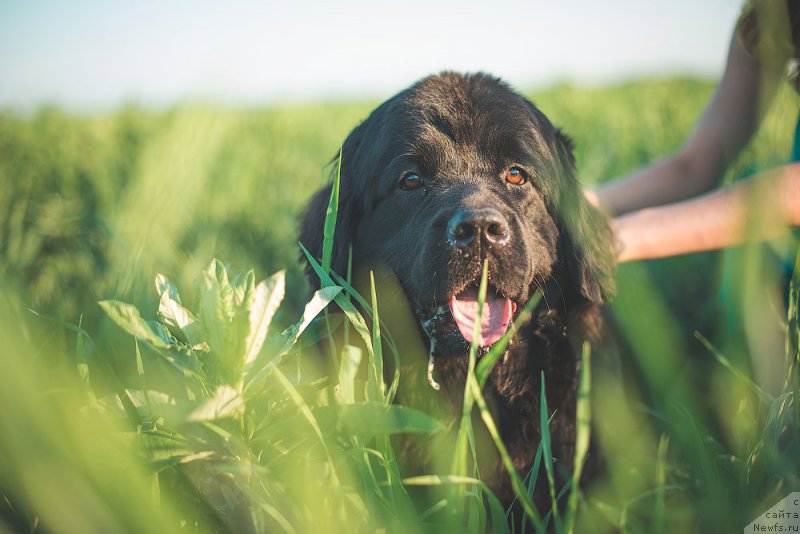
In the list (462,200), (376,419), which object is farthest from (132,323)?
(462,200)

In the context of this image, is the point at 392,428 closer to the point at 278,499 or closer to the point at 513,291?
the point at 278,499

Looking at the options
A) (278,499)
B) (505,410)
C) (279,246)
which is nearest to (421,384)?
(505,410)

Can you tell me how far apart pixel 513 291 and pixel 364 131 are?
1.01 m

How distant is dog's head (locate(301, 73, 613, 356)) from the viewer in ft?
5.80

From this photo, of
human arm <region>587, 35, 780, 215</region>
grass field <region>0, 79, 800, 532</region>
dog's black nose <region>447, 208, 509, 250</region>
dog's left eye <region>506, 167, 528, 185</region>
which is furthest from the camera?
human arm <region>587, 35, 780, 215</region>

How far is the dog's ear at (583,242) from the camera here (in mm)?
1960

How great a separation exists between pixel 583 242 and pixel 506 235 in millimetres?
483

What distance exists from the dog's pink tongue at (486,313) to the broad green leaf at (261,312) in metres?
0.79

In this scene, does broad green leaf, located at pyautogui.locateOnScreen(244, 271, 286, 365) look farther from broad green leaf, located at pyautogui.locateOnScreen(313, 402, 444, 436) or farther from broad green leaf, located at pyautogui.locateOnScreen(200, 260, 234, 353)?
broad green leaf, located at pyautogui.locateOnScreen(313, 402, 444, 436)

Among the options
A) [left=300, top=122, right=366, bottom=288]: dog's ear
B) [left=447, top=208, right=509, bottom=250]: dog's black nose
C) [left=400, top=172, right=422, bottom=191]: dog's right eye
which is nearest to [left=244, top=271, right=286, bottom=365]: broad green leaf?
[left=447, top=208, right=509, bottom=250]: dog's black nose

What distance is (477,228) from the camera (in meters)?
1.62

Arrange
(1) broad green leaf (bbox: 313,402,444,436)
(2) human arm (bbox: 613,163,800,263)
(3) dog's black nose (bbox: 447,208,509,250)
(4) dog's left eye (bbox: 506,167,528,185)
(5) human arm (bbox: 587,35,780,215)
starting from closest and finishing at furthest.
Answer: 1. (1) broad green leaf (bbox: 313,402,444,436)
2. (3) dog's black nose (bbox: 447,208,509,250)
3. (2) human arm (bbox: 613,163,800,263)
4. (4) dog's left eye (bbox: 506,167,528,185)
5. (5) human arm (bbox: 587,35,780,215)

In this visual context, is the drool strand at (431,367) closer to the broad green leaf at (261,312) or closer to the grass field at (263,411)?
the grass field at (263,411)

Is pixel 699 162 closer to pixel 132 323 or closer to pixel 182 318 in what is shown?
pixel 182 318
